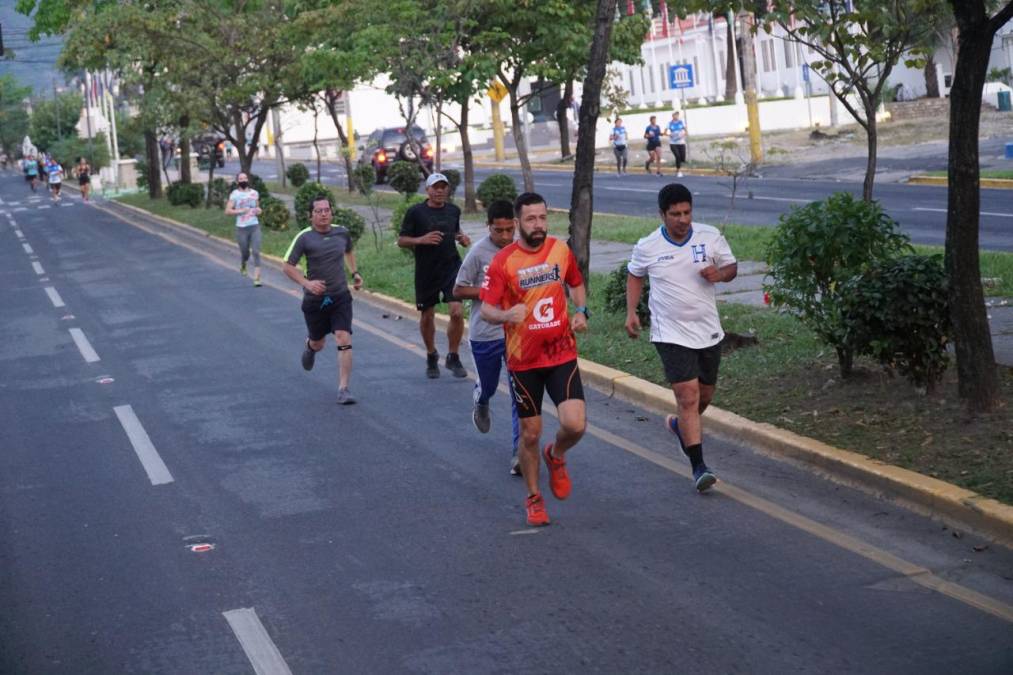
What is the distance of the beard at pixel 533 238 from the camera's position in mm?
7933

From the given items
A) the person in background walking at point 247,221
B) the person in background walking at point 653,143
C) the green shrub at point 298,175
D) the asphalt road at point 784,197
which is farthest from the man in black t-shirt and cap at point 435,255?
the green shrub at point 298,175

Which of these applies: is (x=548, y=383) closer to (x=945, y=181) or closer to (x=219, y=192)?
(x=945, y=181)

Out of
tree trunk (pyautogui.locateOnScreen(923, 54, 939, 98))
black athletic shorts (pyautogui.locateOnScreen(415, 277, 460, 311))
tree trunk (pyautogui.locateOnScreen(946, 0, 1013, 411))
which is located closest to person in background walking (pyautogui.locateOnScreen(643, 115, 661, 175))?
tree trunk (pyautogui.locateOnScreen(923, 54, 939, 98))

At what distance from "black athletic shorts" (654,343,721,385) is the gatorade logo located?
0.86 meters

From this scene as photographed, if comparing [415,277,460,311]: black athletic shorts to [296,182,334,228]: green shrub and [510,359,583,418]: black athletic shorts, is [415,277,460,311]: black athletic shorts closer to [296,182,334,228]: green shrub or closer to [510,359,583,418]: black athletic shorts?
[510,359,583,418]: black athletic shorts

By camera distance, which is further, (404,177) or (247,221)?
(404,177)

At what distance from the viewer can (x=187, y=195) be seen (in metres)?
43.9

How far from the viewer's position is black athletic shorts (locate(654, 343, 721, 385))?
8.51 meters

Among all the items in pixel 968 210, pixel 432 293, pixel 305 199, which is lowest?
A: pixel 432 293

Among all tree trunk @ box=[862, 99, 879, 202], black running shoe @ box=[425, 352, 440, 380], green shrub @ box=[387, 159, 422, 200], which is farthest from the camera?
green shrub @ box=[387, 159, 422, 200]

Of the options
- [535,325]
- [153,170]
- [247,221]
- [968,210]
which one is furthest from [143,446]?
[153,170]

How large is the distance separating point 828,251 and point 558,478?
3.35m

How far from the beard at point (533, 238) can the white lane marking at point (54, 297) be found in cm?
1583

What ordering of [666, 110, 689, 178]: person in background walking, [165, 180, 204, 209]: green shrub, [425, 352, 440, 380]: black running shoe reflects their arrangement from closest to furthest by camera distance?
[425, 352, 440, 380]: black running shoe, [666, 110, 689, 178]: person in background walking, [165, 180, 204, 209]: green shrub
